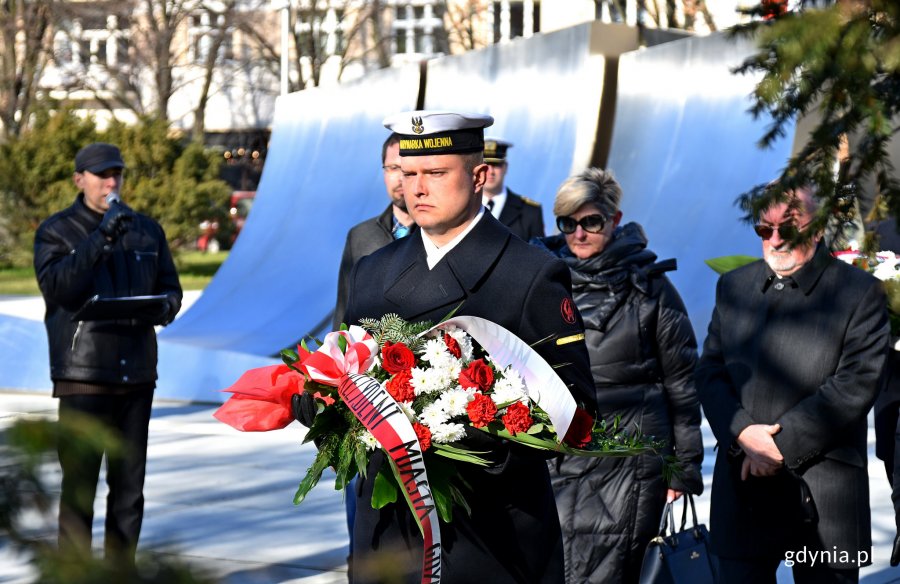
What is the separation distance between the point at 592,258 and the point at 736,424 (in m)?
1.04

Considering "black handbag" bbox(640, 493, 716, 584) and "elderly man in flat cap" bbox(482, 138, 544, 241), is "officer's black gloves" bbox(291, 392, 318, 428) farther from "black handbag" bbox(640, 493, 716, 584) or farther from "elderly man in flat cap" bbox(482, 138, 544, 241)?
"elderly man in flat cap" bbox(482, 138, 544, 241)

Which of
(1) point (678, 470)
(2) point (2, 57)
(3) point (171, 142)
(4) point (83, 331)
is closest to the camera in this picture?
(1) point (678, 470)

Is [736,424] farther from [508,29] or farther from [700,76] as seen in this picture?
[508,29]

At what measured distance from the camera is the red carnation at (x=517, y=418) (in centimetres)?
309

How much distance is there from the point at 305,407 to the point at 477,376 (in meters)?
0.43

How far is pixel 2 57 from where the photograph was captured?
130 ft

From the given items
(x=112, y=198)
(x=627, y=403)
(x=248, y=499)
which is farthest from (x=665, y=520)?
(x=248, y=499)

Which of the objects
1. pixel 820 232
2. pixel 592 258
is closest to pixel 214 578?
pixel 820 232

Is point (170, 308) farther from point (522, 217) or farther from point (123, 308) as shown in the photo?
point (522, 217)

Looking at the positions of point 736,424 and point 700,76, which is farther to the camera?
point 700,76

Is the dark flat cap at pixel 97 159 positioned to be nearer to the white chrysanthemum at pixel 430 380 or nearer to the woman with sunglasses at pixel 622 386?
the woman with sunglasses at pixel 622 386

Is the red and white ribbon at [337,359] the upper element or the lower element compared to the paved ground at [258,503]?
upper

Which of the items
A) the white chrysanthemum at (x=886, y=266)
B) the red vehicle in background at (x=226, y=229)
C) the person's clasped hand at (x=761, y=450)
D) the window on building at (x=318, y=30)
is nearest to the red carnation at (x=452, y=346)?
the white chrysanthemum at (x=886, y=266)

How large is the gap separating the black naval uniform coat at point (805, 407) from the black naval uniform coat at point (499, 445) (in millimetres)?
1246
